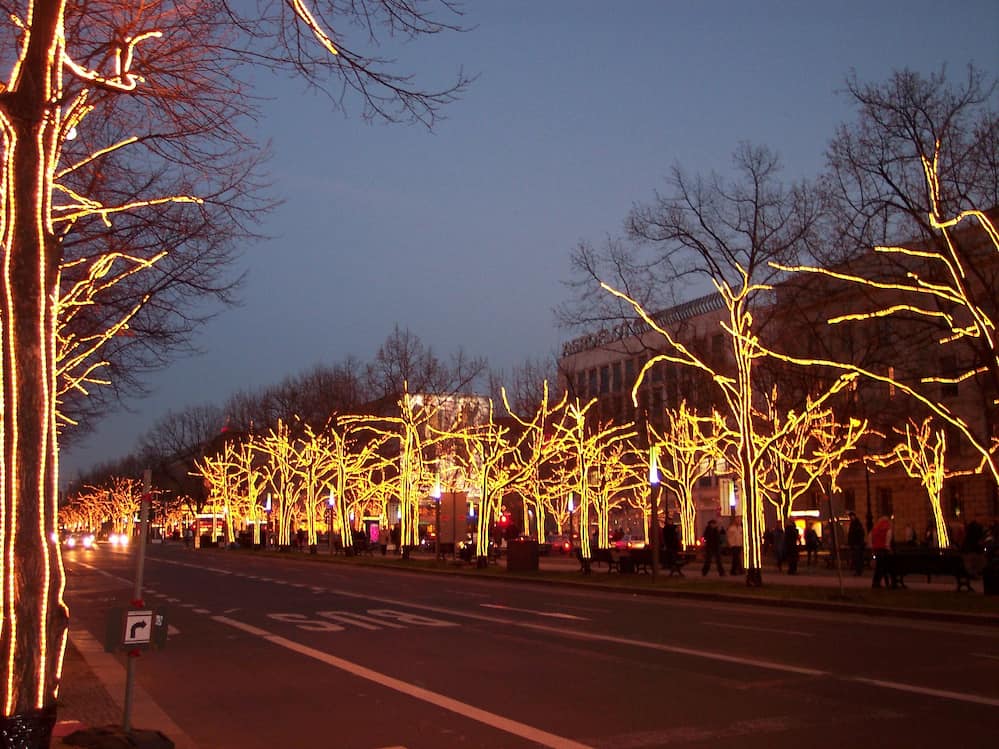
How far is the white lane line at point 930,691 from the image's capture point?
991 centimetres

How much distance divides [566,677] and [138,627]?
5304 millimetres

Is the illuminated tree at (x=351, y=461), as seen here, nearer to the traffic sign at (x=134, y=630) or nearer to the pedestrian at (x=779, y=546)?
the pedestrian at (x=779, y=546)

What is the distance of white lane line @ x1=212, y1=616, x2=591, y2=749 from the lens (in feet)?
27.8

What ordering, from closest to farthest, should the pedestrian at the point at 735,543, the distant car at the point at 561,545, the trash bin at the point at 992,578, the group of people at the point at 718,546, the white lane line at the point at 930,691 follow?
the white lane line at the point at 930,691
the trash bin at the point at 992,578
the group of people at the point at 718,546
the pedestrian at the point at 735,543
the distant car at the point at 561,545

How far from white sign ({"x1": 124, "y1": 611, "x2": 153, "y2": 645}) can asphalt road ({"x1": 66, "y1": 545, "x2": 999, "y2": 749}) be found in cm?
120

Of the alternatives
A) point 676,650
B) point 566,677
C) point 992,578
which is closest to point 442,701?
point 566,677

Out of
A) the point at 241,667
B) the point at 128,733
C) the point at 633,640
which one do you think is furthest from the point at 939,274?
the point at 128,733

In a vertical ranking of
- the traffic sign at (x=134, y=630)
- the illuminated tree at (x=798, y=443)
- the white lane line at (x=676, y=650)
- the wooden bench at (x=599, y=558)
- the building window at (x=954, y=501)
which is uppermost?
the illuminated tree at (x=798, y=443)

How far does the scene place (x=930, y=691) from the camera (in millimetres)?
10453

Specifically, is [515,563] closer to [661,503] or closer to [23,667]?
[23,667]

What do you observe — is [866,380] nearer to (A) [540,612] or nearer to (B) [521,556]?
(B) [521,556]

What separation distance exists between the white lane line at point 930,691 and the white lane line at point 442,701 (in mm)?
4231

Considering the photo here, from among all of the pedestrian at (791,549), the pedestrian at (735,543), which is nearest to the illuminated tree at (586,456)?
the pedestrian at (735,543)

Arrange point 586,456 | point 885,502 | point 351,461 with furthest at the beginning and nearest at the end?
point 351,461 < point 885,502 < point 586,456
